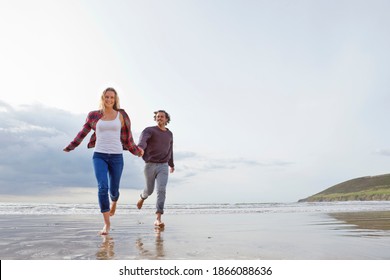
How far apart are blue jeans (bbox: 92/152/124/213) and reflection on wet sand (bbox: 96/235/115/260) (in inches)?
37.9

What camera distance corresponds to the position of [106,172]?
680 cm

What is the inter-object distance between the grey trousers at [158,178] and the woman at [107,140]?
5.59 ft

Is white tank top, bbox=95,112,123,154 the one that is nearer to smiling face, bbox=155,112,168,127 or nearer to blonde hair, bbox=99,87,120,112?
blonde hair, bbox=99,87,120,112

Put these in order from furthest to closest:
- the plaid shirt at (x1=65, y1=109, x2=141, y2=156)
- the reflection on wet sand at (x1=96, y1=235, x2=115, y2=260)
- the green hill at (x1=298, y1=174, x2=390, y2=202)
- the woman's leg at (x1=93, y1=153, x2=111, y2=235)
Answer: the green hill at (x1=298, y1=174, x2=390, y2=202) < the plaid shirt at (x1=65, y1=109, x2=141, y2=156) < the woman's leg at (x1=93, y1=153, x2=111, y2=235) < the reflection on wet sand at (x1=96, y1=235, x2=115, y2=260)

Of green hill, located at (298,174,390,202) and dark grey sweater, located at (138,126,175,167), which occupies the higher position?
green hill, located at (298,174,390,202)

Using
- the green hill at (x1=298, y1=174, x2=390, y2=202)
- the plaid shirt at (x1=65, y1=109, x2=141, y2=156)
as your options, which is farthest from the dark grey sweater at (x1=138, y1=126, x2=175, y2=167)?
the green hill at (x1=298, y1=174, x2=390, y2=202)

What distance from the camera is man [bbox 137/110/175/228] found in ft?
28.6

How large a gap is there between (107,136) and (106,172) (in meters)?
0.68

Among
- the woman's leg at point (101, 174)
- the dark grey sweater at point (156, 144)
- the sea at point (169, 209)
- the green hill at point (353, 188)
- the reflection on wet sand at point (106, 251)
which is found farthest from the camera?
the green hill at point (353, 188)

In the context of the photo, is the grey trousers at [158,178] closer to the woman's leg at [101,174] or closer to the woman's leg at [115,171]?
the woman's leg at [115,171]

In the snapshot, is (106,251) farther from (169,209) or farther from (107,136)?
(169,209)

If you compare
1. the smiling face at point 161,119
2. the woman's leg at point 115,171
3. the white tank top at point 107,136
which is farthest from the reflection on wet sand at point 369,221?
the white tank top at point 107,136

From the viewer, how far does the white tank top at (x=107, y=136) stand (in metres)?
6.75

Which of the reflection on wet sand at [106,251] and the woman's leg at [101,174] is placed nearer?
the reflection on wet sand at [106,251]
